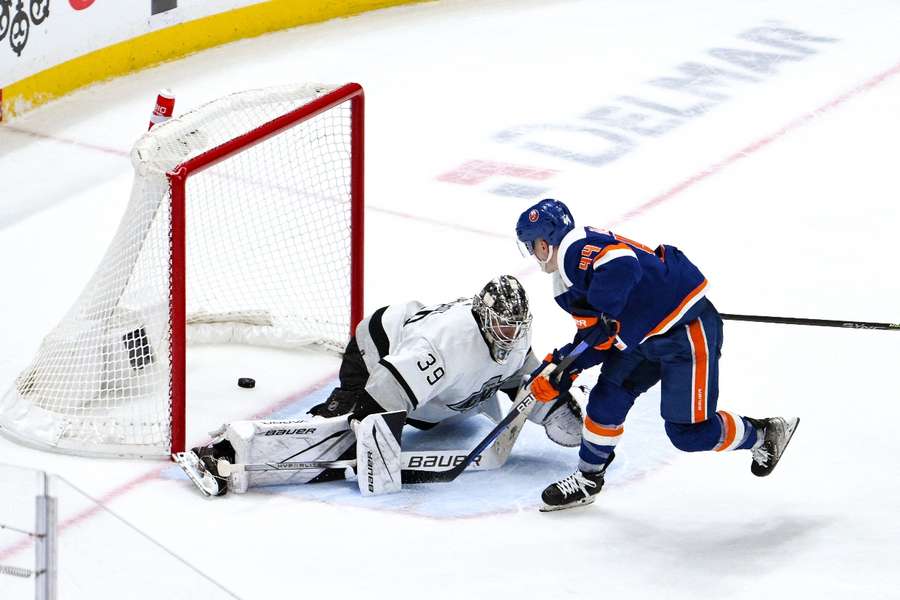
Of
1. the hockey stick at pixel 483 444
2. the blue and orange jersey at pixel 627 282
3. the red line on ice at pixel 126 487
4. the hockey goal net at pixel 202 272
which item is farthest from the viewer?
the hockey goal net at pixel 202 272

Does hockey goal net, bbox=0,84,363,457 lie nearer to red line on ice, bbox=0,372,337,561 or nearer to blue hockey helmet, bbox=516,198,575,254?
red line on ice, bbox=0,372,337,561

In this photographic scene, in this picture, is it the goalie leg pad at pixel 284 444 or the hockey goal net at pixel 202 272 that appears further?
the hockey goal net at pixel 202 272

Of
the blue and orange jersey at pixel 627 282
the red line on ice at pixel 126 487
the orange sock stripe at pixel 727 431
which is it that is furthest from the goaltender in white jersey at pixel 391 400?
the orange sock stripe at pixel 727 431

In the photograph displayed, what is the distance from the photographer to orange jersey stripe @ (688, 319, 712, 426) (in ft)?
13.1

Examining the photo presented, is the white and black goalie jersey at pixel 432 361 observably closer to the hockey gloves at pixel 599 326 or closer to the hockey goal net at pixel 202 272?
the hockey gloves at pixel 599 326

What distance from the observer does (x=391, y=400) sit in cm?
417

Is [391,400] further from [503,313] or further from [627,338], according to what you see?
[627,338]

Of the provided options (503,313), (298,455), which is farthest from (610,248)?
(298,455)

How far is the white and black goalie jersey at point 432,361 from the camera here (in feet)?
13.7

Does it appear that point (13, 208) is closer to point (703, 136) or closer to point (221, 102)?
point (221, 102)

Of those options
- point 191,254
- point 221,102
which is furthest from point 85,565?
point 191,254

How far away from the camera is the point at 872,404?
4.78m

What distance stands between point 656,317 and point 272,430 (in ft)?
3.34

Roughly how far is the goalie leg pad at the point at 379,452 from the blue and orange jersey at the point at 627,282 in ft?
1.74
